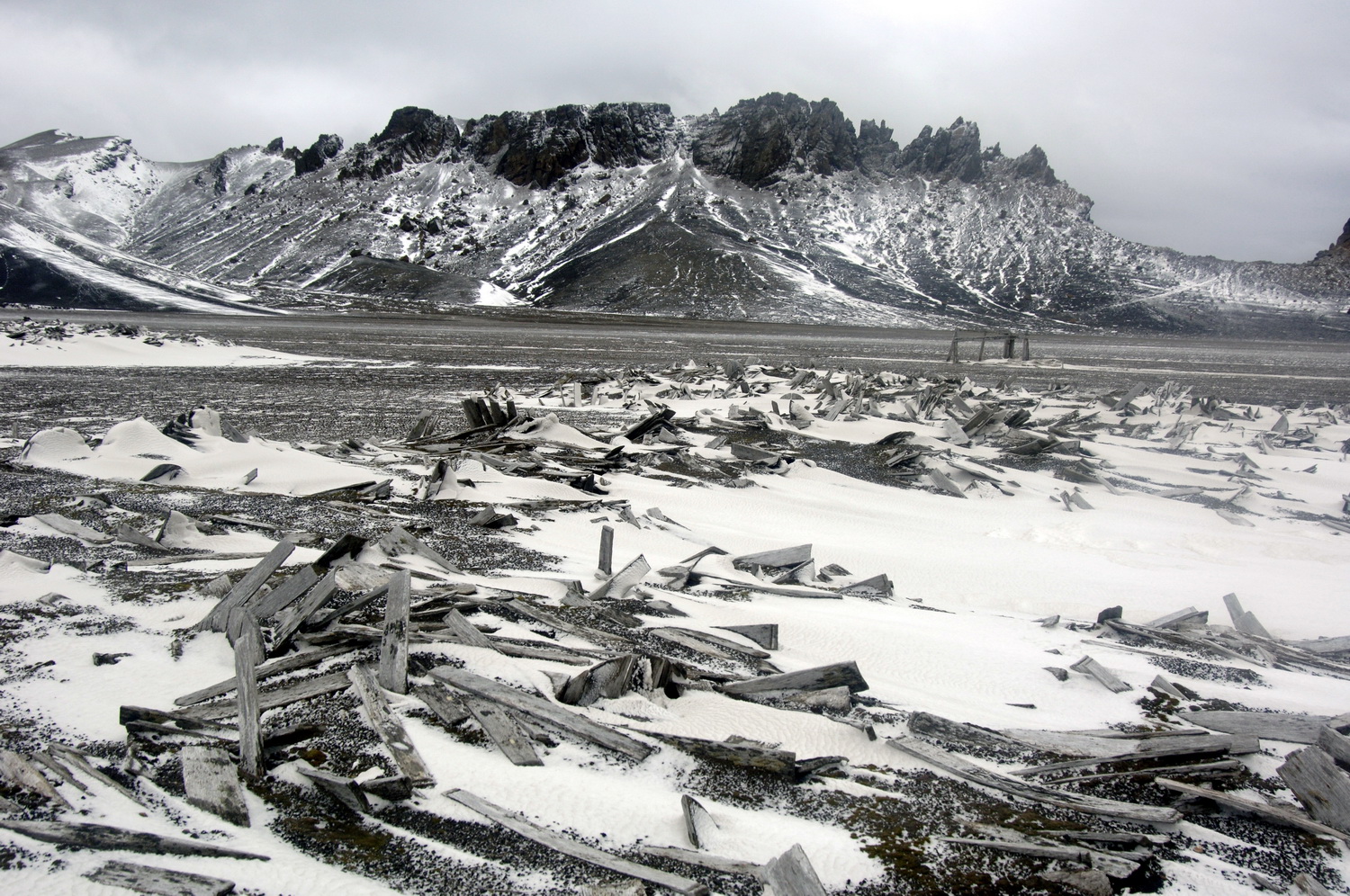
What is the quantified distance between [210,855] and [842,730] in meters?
2.55

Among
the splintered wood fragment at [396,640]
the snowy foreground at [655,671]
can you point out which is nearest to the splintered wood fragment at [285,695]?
the snowy foreground at [655,671]

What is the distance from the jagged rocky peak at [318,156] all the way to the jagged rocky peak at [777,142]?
302 ft

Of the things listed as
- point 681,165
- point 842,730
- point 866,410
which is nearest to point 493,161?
point 681,165

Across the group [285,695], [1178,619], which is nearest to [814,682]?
[285,695]

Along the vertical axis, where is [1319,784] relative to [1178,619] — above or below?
above

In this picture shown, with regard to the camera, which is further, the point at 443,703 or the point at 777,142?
the point at 777,142

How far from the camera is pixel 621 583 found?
5191mm

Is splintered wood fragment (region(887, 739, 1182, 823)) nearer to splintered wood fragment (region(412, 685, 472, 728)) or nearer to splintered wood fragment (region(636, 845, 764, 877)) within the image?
splintered wood fragment (region(636, 845, 764, 877))

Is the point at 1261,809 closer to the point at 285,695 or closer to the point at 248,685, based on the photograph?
the point at 285,695

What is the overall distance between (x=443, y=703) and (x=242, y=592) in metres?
1.76

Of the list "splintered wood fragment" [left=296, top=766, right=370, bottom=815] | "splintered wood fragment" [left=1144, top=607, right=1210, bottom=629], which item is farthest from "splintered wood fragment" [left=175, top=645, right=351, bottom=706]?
"splintered wood fragment" [left=1144, top=607, right=1210, bottom=629]

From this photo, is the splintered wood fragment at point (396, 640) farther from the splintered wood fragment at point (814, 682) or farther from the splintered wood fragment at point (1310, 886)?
the splintered wood fragment at point (1310, 886)

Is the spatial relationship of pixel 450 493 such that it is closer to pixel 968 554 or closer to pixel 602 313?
pixel 968 554

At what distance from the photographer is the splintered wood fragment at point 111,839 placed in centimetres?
230
